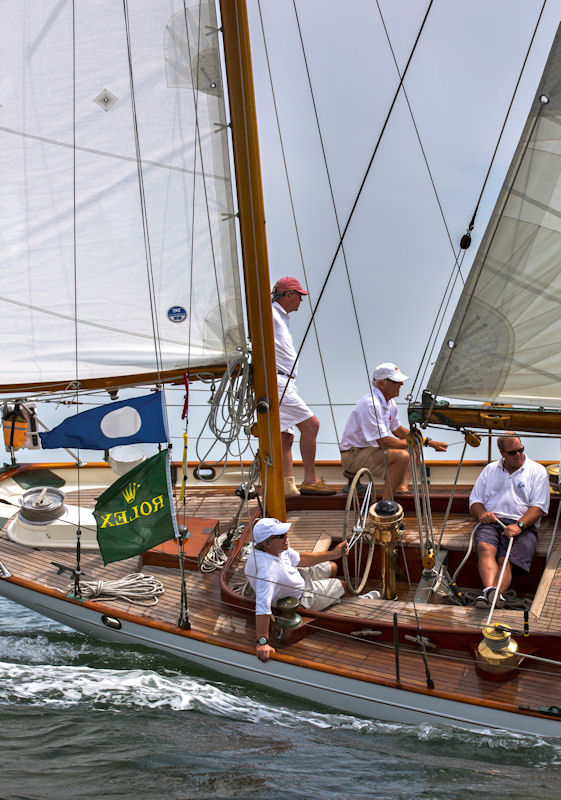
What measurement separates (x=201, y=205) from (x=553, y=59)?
2637 millimetres

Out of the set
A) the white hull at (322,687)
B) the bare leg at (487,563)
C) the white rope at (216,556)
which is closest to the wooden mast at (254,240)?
the white rope at (216,556)

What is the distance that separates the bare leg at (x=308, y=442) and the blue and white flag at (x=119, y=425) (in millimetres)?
1352

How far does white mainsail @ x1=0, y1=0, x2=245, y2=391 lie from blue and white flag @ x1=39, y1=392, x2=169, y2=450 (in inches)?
18.1

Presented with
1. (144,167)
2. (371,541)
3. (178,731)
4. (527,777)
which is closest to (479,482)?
(371,541)

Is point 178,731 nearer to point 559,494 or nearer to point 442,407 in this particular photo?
point 442,407

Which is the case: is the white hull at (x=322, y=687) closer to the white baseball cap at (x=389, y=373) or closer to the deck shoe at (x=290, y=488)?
the deck shoe at (x=290, y=488)

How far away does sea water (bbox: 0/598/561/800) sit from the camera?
4.76 metres

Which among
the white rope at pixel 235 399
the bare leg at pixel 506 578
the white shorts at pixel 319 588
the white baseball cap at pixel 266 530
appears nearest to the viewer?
the white baseball cap at pixel 266 530

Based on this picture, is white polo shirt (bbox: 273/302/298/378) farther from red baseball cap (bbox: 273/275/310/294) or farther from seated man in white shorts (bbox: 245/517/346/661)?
seated man in white shorts (bbox: 245/517/346/661)

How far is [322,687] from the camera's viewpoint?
5.59 metres

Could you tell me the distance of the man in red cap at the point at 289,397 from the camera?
7.28m

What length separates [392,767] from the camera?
5.00 meters

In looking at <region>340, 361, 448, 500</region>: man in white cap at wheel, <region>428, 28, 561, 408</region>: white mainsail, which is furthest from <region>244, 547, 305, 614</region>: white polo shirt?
<region>340, 361, 448, 500</region>: man in white cap at wheel

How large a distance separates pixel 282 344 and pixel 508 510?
2.18 m
